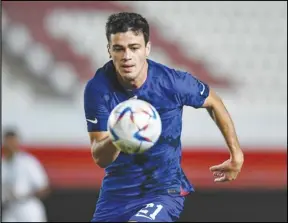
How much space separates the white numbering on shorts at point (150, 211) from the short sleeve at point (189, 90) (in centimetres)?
63

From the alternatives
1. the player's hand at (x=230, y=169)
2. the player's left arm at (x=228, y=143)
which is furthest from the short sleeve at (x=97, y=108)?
the player's hand at (x=230, y=169)

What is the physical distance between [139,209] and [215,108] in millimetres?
757

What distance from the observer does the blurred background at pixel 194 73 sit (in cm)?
1058

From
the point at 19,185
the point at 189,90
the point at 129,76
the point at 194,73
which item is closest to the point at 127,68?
the point at 129,76

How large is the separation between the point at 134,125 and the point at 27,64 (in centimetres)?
792

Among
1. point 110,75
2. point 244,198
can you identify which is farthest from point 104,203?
point 244,198

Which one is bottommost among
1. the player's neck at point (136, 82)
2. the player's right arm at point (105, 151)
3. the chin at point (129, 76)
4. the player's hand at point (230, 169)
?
the player's hand at point (230, 169)

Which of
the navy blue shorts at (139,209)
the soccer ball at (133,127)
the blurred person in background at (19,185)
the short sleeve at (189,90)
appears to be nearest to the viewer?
the soccer ball at (133,127)

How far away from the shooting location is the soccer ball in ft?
12.8

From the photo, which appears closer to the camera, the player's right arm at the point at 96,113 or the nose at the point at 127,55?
the nose at the point at 127,55

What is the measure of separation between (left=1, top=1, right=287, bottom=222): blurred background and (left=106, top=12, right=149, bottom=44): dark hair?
622 centimetres

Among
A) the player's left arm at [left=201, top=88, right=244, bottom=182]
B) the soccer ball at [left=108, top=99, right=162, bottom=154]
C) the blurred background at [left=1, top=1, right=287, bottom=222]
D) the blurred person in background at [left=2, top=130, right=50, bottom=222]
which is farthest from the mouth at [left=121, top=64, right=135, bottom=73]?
the blurred background at [left=1, top=1, right=287, bottom=222]

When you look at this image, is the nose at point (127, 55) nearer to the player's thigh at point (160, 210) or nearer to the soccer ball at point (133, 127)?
the soccer ball at point (133, 127)

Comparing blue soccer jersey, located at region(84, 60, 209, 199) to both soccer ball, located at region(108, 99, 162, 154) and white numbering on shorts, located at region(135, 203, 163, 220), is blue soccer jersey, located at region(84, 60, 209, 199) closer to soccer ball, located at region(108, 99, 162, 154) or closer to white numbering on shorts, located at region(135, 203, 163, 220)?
white numbering on shorts, located at region(135, 203, 163, 220)
